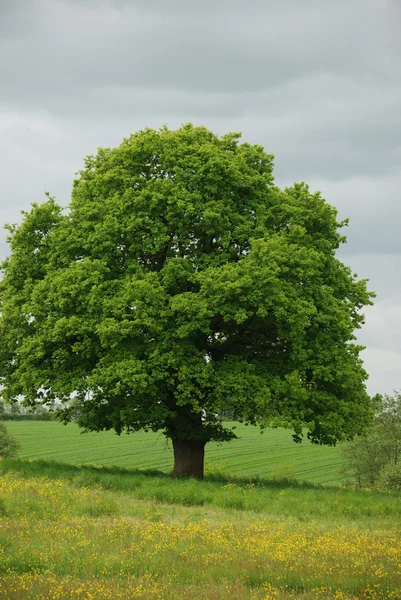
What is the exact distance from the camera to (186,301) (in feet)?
84.4

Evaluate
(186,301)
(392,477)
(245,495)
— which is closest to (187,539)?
(245,495)

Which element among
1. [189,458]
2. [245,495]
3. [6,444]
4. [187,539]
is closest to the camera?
[187,539]

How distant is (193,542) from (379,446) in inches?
1273

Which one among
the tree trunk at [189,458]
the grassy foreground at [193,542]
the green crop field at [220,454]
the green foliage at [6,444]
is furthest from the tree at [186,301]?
the green foliage at [6,444]

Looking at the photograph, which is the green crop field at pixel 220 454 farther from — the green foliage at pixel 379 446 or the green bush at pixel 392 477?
the green bush at pixel 392 477

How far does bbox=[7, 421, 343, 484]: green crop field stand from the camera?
60.4 metres

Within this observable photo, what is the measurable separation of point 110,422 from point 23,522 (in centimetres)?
1343

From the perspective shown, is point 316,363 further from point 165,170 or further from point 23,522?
point 23,522

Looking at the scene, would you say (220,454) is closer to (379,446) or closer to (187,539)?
(379,446)

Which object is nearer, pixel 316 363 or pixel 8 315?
pixel 316 363

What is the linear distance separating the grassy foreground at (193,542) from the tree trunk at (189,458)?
5.59 meters

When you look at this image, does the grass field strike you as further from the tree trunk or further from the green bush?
the green bush

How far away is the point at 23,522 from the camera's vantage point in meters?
16.7

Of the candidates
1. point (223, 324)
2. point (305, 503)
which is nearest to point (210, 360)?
point (223, 324)
